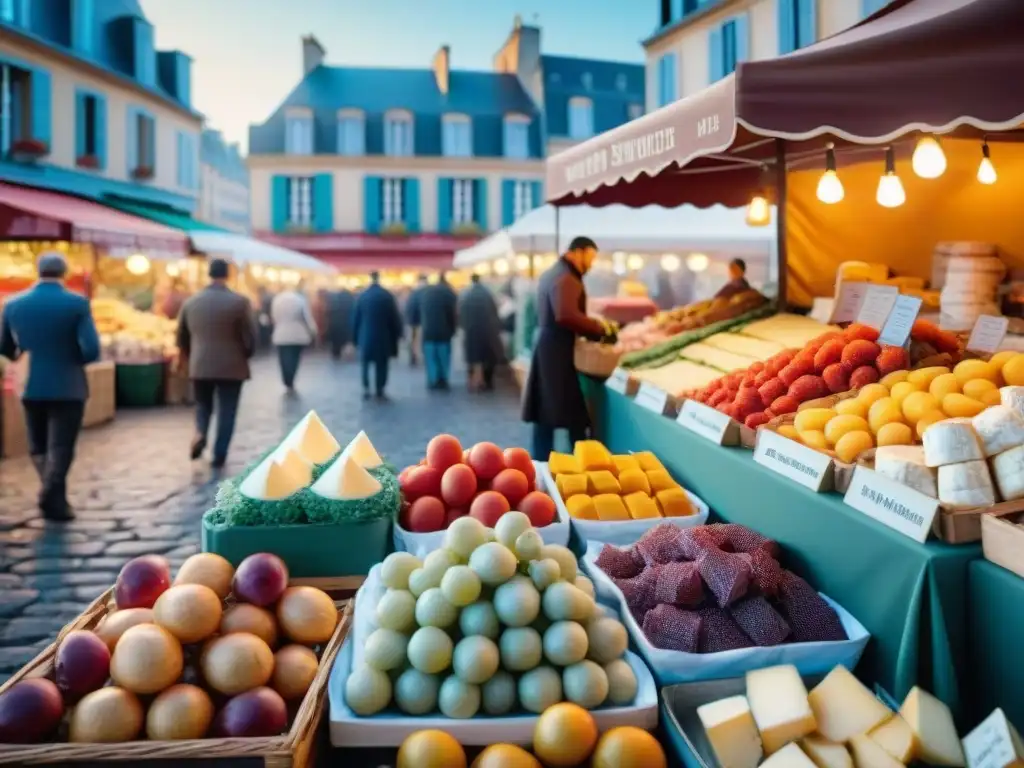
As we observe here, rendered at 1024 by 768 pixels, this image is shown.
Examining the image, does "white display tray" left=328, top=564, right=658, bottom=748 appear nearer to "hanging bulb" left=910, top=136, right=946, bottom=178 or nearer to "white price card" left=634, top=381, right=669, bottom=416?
"white price card" left=634, top=381, right=669, bottom=416

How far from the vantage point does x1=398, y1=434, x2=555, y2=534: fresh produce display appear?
11.1 ft

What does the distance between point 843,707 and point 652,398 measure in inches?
105

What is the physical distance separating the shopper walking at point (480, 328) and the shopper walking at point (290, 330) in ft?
7.95

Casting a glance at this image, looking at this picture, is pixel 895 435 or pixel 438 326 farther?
pixel 438 326

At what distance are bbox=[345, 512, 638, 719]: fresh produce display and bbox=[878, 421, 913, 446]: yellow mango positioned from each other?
46.5 inches

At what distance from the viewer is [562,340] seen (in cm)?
642

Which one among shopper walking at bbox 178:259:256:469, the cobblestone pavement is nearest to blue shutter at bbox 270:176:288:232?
the cobblestone pavement

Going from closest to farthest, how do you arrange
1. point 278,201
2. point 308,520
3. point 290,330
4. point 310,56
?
point 308,520
point 290,330
point 278,201
point 310,56

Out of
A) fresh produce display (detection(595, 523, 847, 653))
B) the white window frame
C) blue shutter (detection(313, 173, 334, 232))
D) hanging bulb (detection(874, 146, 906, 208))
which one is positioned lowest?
fresh produce display (detection(595, 523, 847, 653))

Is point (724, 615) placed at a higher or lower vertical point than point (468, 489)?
lower

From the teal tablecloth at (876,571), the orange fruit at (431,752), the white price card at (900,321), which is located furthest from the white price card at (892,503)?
the white price card at (900,321)

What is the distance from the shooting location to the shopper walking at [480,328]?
551 inches

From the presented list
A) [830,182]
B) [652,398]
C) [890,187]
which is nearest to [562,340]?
[652,398]

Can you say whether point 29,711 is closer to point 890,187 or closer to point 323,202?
point 890,187
